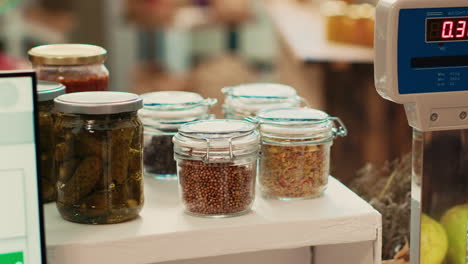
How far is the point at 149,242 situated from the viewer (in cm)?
106

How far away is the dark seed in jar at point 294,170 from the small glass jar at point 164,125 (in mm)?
188

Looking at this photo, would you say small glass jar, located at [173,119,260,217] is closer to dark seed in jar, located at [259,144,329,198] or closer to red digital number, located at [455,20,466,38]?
dark seed in jar, located at [259,144,329,198]

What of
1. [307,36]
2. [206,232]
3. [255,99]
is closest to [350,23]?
[307,36]

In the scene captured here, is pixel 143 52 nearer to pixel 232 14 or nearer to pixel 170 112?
pixel 232 14

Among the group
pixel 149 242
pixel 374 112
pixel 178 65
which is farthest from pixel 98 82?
pixel 178 65

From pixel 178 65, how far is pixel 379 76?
382 centimetres

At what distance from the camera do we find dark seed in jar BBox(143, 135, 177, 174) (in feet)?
4.31

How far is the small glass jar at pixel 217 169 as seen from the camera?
3.61ft

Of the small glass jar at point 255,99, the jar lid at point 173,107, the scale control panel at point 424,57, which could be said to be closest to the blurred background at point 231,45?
the small glass jar at point 255,99

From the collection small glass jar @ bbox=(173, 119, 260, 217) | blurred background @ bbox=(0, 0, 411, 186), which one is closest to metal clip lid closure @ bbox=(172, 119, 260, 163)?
small glass jar @ bbox=(173, 119, 260, 217)

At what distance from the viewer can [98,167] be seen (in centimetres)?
106

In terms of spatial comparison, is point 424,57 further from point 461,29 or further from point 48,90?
point 48,90

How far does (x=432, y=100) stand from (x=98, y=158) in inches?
19.7

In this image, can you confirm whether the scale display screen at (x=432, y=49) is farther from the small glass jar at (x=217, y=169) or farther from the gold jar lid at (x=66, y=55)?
the gold jar lid at (x=66, y=55)
